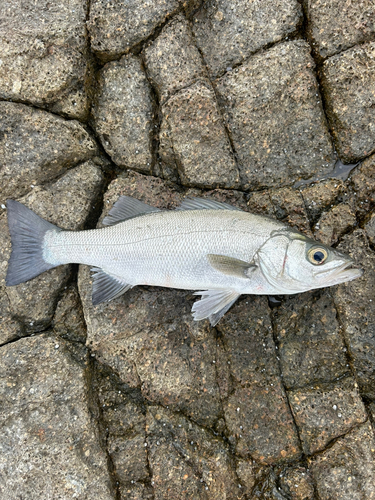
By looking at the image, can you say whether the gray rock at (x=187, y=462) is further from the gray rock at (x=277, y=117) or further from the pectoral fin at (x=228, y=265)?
the gray rock at (x=277, y=117)

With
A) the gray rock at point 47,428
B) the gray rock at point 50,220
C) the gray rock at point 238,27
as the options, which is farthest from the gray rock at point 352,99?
the gray rock at point 47,428

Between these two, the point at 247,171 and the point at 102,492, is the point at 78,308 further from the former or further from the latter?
the point at 247,171

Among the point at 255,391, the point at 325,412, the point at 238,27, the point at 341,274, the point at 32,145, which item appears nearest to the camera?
the point at 341,274

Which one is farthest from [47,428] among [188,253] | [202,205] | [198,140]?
[198,140]

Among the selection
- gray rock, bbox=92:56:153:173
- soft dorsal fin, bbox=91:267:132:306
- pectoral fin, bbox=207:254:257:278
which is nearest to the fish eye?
pectoral fin, bbox=207:254:257:278

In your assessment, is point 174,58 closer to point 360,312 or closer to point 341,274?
point 341,274

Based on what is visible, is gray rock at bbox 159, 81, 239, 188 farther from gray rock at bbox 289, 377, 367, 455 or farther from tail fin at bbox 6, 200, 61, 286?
gray rock at bbox 289, 377, 367, 455
